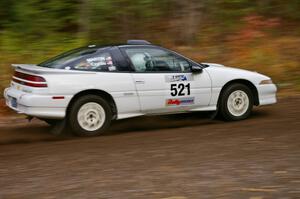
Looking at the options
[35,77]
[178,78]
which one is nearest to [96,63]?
[35,77]

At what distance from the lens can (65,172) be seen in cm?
627

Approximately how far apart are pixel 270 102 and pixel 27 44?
7095 millimetres

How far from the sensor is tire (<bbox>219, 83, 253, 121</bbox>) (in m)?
9.77

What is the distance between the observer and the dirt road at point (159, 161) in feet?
18.0

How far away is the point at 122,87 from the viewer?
29.2 feet

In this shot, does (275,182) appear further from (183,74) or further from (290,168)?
(183,74)

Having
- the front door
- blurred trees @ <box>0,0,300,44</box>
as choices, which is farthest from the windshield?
blurred trees @ <box>0,0,300,44</box>

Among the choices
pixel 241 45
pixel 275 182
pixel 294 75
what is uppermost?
pixel 241 45

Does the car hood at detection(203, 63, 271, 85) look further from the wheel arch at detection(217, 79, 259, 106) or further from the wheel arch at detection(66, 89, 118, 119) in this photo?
the wheel arch at detection(66, 89, 118, 119)

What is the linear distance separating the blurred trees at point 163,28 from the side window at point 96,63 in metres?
4.87

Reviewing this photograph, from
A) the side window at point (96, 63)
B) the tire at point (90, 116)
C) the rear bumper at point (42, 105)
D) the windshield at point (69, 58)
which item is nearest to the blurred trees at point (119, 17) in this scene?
the windshield at point (69, 58)

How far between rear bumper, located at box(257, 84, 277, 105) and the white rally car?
2 cm

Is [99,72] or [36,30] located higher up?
[36,30]

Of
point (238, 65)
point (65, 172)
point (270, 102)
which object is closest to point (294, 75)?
point (238, 65)
